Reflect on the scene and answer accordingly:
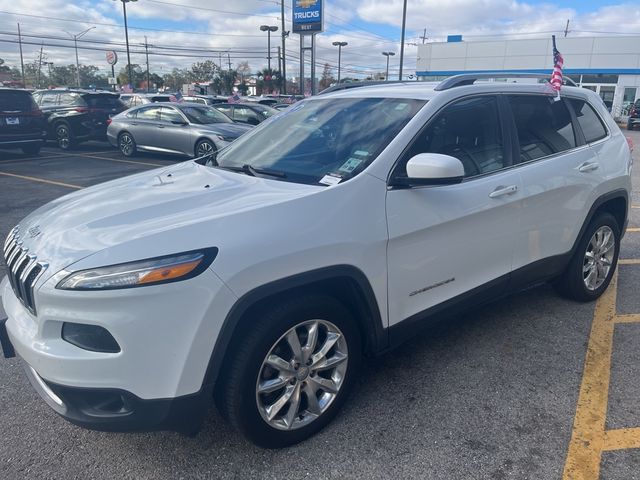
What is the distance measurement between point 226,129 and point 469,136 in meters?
9.91

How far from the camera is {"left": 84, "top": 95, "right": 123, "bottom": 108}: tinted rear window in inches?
610

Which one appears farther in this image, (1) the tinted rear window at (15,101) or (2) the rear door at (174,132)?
(2) the rear door at (174,132)

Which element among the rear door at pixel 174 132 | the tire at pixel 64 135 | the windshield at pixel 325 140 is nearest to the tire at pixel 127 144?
the rear door at pixel 174 132

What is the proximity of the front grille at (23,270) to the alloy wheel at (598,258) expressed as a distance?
3.89 m

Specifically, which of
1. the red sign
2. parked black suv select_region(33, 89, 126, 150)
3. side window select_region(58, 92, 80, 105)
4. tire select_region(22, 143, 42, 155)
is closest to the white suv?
tire select_region(22, 143, 42, 155)

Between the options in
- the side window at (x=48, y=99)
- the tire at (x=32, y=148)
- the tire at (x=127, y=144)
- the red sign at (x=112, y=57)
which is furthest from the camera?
the red sign at (x=112, y=57)

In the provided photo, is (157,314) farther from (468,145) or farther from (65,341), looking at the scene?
(468,145)

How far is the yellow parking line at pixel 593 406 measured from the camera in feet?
8.36

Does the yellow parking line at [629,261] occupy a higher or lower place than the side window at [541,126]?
lower

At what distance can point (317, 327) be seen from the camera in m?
2.61

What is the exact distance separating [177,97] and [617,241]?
56.8 ft

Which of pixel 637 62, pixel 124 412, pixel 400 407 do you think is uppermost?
pixel 637 62

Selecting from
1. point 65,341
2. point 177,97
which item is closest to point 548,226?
point 65,341

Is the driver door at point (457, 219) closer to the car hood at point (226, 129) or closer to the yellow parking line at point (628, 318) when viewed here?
→ the yellow parking line at point (628, 318)
